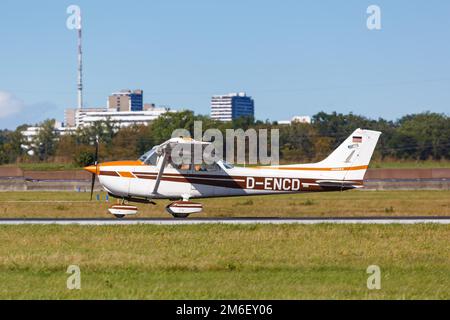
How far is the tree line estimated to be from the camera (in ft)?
234

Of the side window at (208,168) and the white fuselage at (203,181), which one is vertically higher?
the side window at (208,168)

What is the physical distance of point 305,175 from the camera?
31.4 metres

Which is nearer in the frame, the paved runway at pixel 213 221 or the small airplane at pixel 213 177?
the paved runway at pixel 213 221

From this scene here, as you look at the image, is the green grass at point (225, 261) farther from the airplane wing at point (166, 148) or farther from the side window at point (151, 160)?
the side window at point (151, 160)

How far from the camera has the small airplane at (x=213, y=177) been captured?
101 ft

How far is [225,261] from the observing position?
60.4 ft

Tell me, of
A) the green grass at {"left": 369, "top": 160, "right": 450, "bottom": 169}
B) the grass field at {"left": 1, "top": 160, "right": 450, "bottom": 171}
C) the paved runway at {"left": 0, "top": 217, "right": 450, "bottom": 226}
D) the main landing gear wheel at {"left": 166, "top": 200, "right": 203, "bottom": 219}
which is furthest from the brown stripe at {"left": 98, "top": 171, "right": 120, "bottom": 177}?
the green grass at {"left": 369, "top": 160, "right": 450, "bottom": 169}

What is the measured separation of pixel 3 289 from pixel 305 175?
58.3 feet

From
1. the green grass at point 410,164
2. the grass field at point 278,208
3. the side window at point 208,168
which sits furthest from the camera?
the green grass at point 410,164

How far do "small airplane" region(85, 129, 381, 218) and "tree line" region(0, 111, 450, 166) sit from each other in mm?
29505

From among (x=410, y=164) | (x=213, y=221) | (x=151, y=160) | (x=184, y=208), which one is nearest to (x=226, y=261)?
(x=213, y=221)

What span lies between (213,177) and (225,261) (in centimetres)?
1259

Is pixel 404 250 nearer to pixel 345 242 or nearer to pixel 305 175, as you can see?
pixel 345 242

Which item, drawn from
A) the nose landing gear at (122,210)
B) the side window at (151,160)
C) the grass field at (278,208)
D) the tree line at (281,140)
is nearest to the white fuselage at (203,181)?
the side window at (151,160)
